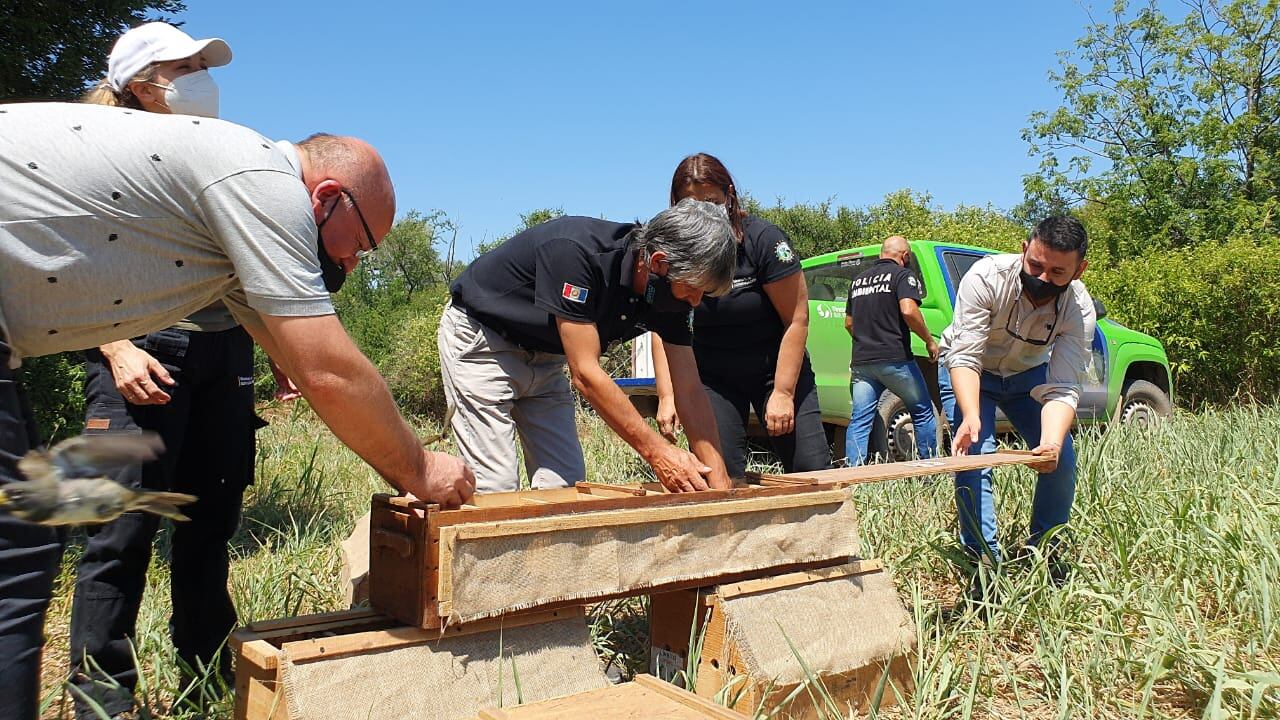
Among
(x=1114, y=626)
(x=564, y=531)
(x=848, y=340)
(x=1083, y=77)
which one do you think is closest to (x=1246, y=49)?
(x=1083, y=77)

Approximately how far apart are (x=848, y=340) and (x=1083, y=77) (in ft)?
76.6

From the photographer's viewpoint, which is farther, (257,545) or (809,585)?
(257,545)

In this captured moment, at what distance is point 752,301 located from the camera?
3.95 metres

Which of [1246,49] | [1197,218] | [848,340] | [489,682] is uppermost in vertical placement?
[1246,49]

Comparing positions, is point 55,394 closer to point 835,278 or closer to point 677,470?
point 677,470

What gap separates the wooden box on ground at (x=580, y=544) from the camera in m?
2.15

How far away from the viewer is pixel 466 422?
11.0 ft

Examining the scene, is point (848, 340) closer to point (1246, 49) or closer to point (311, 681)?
point (311, 681)

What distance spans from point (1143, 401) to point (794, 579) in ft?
22.1

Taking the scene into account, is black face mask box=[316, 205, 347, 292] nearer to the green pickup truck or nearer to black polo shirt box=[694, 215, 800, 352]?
black polo shirt box=[694, 215, 800, 352]

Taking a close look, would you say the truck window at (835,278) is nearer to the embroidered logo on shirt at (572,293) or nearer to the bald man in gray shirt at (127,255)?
the embroidered logo on shirt at (572,293)

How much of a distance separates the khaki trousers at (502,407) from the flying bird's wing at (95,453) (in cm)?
209

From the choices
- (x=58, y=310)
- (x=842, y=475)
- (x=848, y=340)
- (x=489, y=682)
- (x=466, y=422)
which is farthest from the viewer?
(x=848, y=340)

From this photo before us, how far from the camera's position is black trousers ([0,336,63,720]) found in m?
1.50
